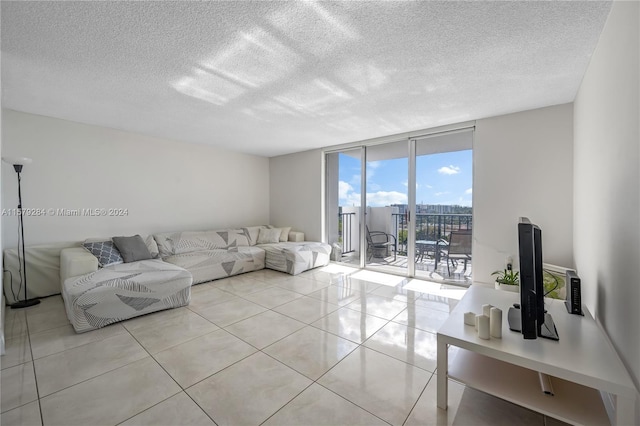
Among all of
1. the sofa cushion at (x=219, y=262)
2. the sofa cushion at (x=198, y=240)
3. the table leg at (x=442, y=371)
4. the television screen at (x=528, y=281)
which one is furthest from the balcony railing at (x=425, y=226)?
the table leg at (x=442, y=371)

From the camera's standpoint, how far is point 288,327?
2.44 metres

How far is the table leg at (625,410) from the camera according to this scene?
99cm

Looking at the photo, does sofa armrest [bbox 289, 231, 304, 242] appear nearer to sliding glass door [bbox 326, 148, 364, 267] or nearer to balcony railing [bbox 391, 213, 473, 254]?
sliding glass door [bbox 326, 148, 364, 267]

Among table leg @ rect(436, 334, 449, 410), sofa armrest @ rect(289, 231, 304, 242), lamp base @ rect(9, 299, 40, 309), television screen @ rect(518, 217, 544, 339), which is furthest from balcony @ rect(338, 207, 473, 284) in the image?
lamp base @ rect(9, 299, 40, 309)

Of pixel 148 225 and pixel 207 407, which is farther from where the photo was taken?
pixel 148 225

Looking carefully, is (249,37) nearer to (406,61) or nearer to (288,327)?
(406,61)

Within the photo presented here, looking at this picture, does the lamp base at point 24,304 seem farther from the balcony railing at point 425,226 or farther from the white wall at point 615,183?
the white wall at point 615,183

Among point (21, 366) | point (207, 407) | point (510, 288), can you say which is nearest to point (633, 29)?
point (510, 288)

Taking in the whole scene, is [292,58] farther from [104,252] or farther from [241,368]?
[104,252]

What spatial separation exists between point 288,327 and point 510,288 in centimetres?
238

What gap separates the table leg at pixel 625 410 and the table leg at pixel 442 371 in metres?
0.62

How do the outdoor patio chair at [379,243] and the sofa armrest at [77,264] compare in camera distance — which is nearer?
the sofa armrest at [77,264]

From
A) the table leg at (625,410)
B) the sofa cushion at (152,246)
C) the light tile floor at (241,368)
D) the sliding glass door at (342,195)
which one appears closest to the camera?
the table leg at (625,410)

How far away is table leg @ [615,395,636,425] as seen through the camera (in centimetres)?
99
